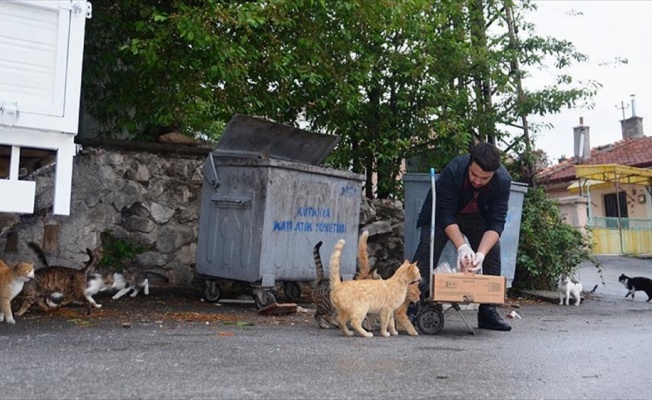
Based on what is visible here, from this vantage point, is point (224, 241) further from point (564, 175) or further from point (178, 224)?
point (564, 175)

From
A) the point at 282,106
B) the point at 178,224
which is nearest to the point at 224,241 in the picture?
the point at 178,224

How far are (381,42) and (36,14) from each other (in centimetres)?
634

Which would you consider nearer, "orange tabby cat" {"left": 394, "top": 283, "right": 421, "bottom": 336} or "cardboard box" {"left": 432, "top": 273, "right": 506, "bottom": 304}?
"cardboard box" {"left": 432, "top": 273, "right": 506, "bottom": 304}

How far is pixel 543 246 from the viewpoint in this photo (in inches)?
395

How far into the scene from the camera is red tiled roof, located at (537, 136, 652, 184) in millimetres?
29109

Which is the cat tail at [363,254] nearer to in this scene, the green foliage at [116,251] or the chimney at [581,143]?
the green foliage at [116,251]

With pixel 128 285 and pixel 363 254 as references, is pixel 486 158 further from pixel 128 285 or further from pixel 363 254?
pixel 128 285

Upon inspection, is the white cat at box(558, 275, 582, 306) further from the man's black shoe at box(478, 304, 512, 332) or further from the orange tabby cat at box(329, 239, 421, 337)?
the orange tabby cat at box(329, 239, 421, 337)

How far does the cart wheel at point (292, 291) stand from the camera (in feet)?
26.7

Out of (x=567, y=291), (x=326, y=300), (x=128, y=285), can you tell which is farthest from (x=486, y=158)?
(x=567, y=291)

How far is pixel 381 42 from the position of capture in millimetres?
9969

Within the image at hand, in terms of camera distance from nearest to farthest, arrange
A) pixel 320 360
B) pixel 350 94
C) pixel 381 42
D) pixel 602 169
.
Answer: pixel 320 360, pixel 350 94, pixel 381 42, pixel 602 169

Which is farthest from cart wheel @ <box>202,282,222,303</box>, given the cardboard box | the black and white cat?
the black and white cat

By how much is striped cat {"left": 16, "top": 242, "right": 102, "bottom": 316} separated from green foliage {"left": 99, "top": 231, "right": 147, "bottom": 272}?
1036 millimetres
